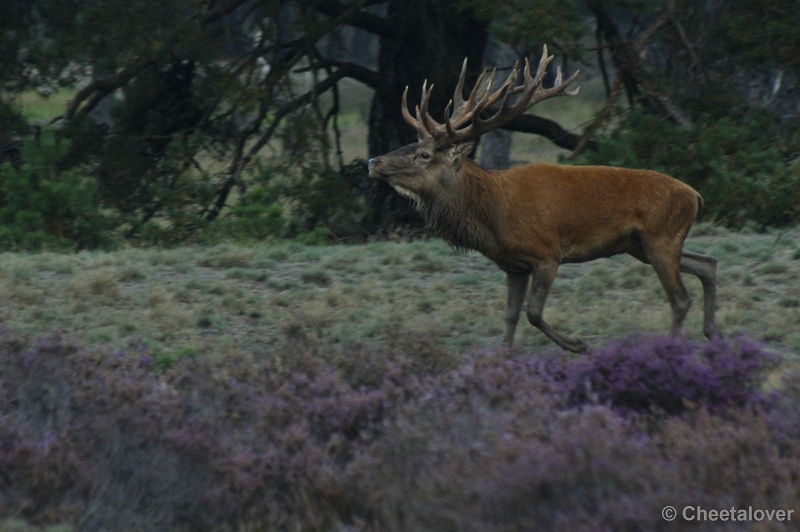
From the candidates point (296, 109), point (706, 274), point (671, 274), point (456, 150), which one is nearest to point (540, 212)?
point (456, 150)

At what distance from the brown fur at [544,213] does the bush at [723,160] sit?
4573 mm

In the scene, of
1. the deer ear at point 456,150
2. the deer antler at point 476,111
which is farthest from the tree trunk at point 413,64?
the deer ear at point 456,150

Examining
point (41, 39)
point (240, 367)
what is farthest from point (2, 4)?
point (240, 367)

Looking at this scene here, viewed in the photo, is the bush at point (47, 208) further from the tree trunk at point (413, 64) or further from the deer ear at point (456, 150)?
the deer ear at point (456, 150)

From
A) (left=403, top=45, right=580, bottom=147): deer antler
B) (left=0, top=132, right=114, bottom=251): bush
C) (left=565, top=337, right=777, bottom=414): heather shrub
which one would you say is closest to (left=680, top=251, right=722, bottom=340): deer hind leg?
(left=403, top=45, right=580, bottom=147): deer antler

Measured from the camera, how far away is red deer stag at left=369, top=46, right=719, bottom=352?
784 centimetres

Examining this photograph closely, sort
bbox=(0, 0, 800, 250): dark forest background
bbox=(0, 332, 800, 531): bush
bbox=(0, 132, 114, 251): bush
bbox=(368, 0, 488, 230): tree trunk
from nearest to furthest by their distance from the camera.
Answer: bbox=(0, 332, 800, 531): bush → bbox=(0, 132, 114, 251): bush → bbox=(0, 0, 800, 250): dark forest background → bbox=(368, 0, 488, 230): tree trunk

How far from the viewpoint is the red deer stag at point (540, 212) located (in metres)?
7.84

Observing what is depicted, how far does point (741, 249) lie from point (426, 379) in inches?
219

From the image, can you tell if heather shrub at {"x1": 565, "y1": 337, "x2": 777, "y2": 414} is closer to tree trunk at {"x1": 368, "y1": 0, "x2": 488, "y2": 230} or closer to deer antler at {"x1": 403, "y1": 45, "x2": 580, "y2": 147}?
deer antler at {"x1": 403, "y1": 45, "x2": 580, "y2": 147}

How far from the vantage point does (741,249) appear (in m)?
10.5

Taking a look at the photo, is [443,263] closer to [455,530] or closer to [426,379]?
[426,379]

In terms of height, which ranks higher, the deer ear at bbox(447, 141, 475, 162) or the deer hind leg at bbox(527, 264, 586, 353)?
the deer ear at bbox(447, 141, 475, 162)

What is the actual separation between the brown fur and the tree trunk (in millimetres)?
6289
